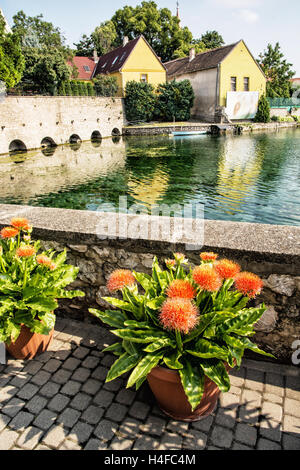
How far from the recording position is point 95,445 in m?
2.06

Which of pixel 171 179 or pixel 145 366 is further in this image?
pixel 171 179

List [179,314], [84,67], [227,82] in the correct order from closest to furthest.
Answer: [179,314] → [227,82] → [84,67]

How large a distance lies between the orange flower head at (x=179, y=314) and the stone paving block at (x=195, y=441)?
2.81 ft

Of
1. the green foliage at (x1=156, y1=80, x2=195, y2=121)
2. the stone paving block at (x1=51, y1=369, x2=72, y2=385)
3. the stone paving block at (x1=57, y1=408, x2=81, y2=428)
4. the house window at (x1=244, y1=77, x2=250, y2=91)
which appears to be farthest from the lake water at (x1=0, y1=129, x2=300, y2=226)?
the house window at (x1=244, y1=77, x2=250, y2=91)

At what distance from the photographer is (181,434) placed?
6.94 feet

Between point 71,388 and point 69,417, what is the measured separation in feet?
0.91

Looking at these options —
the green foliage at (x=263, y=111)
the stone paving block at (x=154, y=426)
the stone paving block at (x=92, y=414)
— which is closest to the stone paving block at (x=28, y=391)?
the stone paving block at (x=92, y=414)

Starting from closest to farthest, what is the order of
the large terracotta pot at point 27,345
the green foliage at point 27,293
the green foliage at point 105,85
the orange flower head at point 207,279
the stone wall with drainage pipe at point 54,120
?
1. the orange flower head at point 207,279
2. the green foliage at point 27,293
3. the large terracotta pot at point 27,345
4. the stone wall with drainage pipe at point 54,120
5. the green foliage at point 105,85

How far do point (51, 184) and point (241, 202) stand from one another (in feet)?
28.7

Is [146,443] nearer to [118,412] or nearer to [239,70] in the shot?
[118,412]

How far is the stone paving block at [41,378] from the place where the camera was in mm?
2586

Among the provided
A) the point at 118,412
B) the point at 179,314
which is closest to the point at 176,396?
the point at 118,412

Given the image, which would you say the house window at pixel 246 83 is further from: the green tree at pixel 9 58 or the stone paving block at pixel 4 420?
the stone paving block at pixel 4 420

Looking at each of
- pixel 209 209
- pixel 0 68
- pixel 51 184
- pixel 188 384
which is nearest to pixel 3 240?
pixel 188 384
